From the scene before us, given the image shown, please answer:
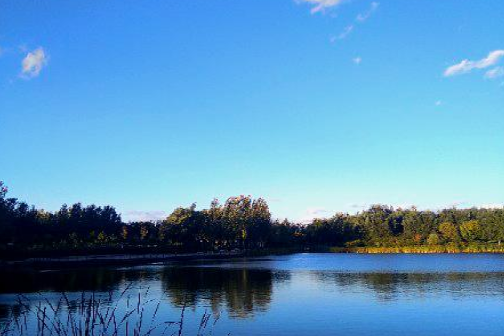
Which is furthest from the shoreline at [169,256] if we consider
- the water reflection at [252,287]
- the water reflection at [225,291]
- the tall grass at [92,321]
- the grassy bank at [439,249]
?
the tall grass at [92,321]

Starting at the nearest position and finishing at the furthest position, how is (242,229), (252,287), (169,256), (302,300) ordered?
(302,300), (252,287), (169,256), (242,229)

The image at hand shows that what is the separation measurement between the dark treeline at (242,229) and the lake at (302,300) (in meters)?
27.3

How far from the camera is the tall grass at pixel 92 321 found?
15.3ft

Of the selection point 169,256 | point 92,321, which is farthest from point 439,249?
point 92,321

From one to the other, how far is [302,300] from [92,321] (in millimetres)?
24948

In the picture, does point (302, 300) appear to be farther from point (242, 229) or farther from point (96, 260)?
point (242, 229)

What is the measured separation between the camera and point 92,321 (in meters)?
4.54

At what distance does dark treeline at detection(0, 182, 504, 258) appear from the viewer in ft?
233

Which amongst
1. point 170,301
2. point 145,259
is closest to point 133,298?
point 170,301

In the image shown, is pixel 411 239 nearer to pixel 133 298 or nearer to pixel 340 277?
pixel 340 277

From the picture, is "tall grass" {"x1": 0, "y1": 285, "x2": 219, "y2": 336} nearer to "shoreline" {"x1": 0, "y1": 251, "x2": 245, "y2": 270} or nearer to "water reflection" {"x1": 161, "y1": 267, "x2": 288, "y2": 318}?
"water reflection" {"x1": 161, "y1": 267, "x2": 288, "y2": 318}

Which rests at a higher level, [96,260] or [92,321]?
[92,321]

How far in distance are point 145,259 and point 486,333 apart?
172 feet

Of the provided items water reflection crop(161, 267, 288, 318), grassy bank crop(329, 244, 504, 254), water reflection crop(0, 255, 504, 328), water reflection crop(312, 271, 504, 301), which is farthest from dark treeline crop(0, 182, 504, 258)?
water reflection crop(312, 271, 504, 301)
